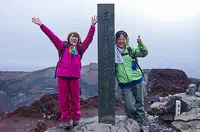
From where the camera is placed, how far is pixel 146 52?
→ 5.31 metres

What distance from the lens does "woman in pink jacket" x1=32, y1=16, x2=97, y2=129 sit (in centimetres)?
524

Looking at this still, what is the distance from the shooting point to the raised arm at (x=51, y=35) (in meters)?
5.24

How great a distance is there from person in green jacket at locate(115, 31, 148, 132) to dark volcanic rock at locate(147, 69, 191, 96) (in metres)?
4.26

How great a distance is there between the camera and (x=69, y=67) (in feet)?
17.2

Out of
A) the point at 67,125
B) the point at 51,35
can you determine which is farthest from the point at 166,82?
the point at 51,35

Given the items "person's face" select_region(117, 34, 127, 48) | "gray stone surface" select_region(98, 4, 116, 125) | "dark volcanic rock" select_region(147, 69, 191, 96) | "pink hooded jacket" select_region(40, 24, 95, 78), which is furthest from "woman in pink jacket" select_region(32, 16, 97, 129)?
"dark volcanic rock" select_region(147, 69, 191, 96)

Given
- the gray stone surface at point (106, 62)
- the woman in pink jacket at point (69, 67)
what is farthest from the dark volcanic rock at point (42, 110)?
the gray stone surface at point (106, 62)

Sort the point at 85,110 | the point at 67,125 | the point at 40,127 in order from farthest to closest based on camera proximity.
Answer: the point at 85,110 → the point at 40,127 → the point at 67,125

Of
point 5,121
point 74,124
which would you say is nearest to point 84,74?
point 5,121

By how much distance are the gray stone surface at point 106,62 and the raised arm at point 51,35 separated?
0.70 meters

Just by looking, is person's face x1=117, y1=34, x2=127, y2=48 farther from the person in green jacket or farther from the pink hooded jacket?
the pink hooded jacket

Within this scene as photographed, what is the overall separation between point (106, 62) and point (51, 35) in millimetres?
1063

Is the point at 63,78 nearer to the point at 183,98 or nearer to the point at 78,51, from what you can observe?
the point at 78,51

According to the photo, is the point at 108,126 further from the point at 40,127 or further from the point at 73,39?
the point at 40,127
